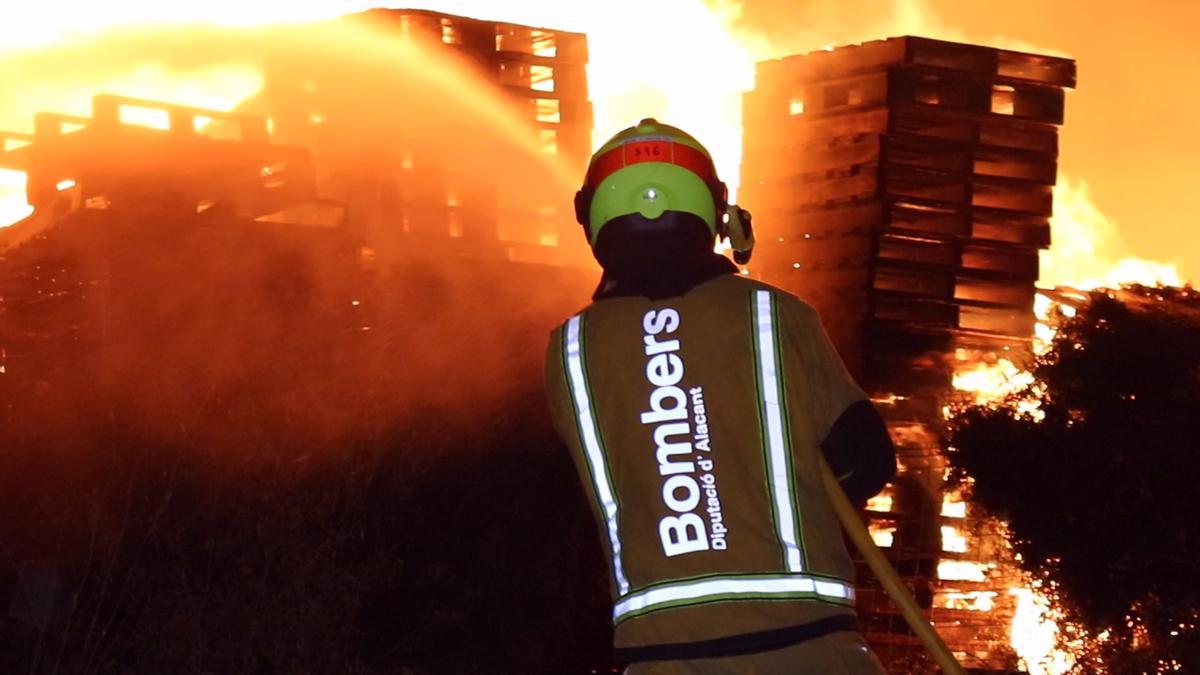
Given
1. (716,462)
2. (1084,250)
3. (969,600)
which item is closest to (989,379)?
(969,600)

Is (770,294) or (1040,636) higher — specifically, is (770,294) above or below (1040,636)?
above

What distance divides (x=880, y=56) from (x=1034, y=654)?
3.73m

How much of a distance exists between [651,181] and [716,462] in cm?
55

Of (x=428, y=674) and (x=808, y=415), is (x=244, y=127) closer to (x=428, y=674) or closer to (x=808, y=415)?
(x=428, y=674)

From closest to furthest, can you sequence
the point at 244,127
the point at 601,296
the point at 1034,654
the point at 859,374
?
the point at 601,296 → the point at 244,127 → the point at 1034,654 → the point at 859,374

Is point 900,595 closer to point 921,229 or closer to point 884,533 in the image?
point 884,533

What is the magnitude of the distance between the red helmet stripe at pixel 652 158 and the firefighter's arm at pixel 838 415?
1.23 feet

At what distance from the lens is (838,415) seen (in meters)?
3.15

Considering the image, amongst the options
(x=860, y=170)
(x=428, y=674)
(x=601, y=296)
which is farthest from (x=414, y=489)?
(x=601, y=296)

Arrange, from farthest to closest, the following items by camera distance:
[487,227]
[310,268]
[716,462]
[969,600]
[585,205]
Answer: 1. [969,600]
2. [487,227]
3. [310,268]
4. [585,205]
5. [716,462]

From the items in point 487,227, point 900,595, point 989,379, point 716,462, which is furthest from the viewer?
point 989,379

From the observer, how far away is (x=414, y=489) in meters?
8.73

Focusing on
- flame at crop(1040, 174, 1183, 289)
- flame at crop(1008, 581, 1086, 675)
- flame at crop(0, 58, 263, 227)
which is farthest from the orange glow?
flame at crop(0, 58, 263, 227)

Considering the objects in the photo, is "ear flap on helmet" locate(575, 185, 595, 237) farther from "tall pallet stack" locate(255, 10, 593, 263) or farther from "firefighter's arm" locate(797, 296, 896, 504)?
"tall pallet stack" locate(255, 10, 593, 263)
